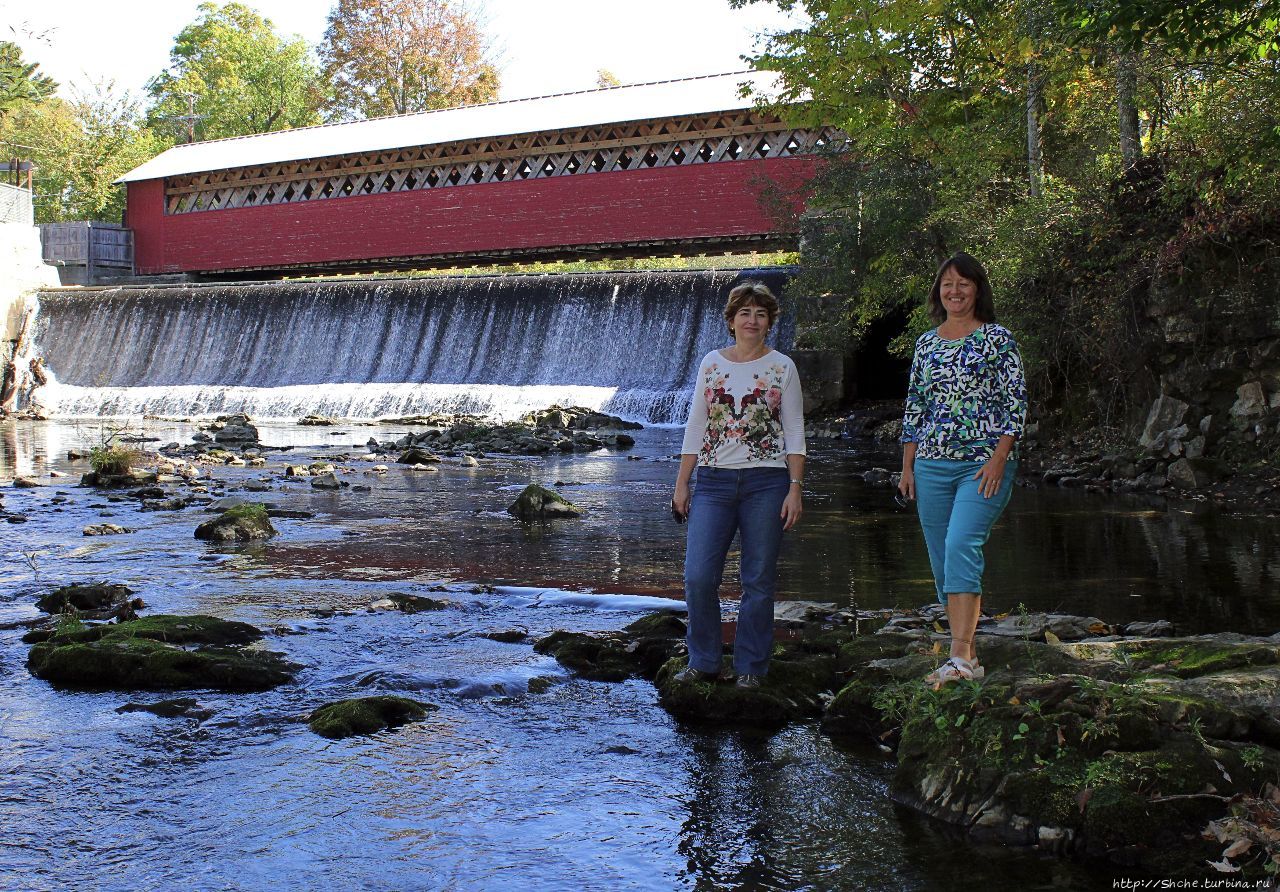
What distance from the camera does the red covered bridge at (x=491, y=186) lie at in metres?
28.2

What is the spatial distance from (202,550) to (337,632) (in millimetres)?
3366

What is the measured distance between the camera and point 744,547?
4.83 metres

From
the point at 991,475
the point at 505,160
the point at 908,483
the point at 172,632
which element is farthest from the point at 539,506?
the point at 505,160

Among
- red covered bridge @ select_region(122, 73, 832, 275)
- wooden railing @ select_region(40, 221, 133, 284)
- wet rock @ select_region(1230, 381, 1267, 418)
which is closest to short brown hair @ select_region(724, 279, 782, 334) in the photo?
wet rock @ select_region(1230, 381, 1267, 418)

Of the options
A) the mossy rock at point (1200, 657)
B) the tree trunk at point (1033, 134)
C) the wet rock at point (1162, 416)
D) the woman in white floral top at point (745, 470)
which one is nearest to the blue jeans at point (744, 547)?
the woman in white floral top at point (745, 470)

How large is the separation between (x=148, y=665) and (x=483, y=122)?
2871cm

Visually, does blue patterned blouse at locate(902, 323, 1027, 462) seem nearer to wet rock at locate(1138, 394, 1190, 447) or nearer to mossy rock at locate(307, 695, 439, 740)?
mossy rock at locate(307, 695, 439, 740)

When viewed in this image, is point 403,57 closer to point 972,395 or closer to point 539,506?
point 539,506

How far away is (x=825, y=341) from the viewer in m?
22.7

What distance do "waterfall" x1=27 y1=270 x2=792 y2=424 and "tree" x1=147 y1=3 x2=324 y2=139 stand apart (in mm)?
24471

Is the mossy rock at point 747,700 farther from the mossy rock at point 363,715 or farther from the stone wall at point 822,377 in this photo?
the stone wall at point 822,377

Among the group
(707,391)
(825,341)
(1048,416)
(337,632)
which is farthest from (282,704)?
(825,341)

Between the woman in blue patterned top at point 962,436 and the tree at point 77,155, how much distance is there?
167ft

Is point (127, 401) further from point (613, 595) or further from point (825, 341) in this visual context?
point (613, 595)
